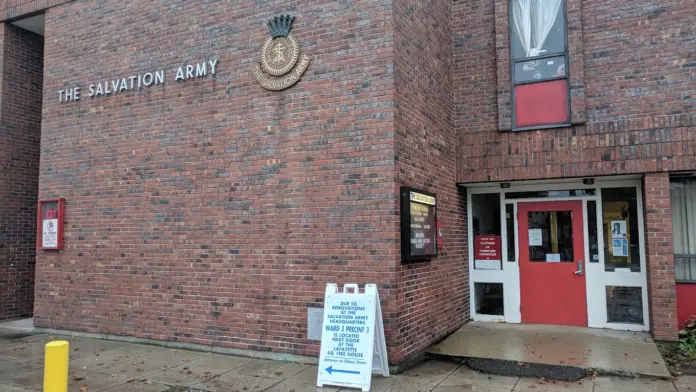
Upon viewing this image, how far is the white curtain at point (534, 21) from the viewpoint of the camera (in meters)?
8.35

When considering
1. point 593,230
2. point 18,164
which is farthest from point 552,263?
point 18,164

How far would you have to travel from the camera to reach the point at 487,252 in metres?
9.24

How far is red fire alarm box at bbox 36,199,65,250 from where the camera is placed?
911 cm

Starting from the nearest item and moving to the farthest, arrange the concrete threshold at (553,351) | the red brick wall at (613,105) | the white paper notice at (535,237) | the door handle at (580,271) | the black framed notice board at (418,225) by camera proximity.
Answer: the concrete threshold at (553,351) → the black framed notice board at (418,225) → the red brick wall at (613,105) → the door handle at (580,271) → the white paper notice at (535,237)

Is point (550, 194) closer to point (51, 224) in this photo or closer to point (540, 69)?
point (540, 69)

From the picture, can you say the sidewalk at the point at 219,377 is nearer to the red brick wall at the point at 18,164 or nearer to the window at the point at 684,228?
the window at the point at 684,228

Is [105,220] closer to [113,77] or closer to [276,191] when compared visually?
[113,77]

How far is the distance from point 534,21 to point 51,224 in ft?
28.8

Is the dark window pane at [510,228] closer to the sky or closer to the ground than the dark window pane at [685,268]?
closer to the sky

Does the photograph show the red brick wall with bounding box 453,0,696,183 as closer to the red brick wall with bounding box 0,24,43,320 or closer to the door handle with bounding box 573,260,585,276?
the door handle with bounding box 573,260,585,276

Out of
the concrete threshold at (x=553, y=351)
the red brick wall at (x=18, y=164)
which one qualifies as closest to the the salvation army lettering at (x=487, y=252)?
the concrete threshold at (x=553, y=351)

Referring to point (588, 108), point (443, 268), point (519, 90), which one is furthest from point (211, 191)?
point (588, 108)

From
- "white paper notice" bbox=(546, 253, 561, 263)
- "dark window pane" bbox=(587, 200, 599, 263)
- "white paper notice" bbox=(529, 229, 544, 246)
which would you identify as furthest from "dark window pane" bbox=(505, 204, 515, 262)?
"dark window pane" bbox=(587, 200, 599, 263)

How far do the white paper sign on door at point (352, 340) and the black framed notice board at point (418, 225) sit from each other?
81 centimetres
